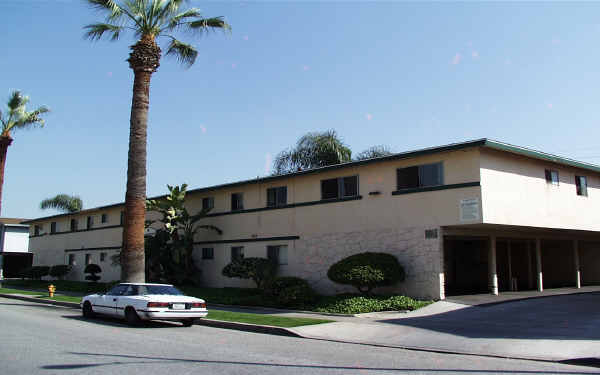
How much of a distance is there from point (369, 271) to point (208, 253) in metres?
Result: 13.0

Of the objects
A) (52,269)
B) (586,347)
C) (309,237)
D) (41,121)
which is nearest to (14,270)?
(52,269)

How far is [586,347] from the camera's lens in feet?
37.9

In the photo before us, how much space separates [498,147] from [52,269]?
3403 cm

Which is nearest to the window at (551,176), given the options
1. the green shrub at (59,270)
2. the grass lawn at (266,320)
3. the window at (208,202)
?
the grass lawn at (266,320)

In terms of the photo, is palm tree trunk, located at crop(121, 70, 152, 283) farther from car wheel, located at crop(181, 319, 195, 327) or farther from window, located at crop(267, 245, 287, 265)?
window, located at crop(267, 245, 287, 265)

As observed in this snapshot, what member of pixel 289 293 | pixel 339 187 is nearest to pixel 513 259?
pixel 339 187

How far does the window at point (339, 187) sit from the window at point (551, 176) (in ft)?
25.8

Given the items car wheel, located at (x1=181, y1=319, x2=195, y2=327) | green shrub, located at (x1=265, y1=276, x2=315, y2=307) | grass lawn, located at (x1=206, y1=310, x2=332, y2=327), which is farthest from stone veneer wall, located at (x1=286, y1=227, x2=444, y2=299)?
car wheel, located at (x1=181, y1=319, x2=195, y2=327)

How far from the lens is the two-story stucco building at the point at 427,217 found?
786 inches

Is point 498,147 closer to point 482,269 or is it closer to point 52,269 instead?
point 482,269

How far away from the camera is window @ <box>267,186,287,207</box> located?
26.6 m

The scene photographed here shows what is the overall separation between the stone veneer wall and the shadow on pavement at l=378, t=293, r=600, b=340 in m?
2.10

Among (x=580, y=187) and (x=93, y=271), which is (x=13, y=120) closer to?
(x=93, y=271)

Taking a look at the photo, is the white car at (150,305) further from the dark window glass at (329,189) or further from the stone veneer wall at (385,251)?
the dark window glass at (329,189)
